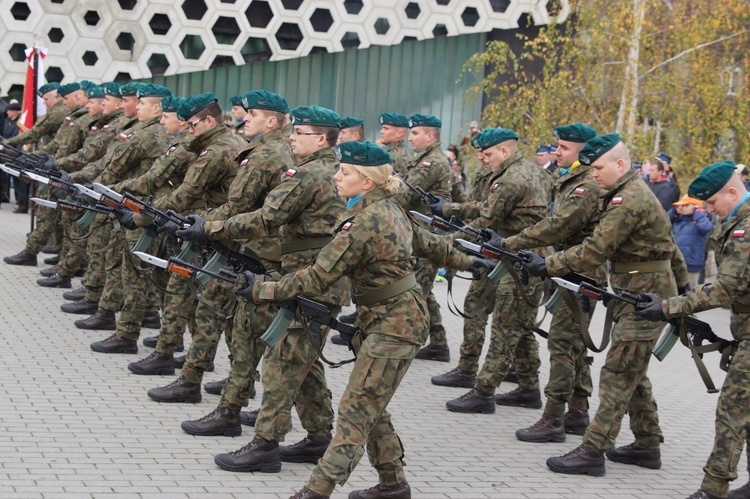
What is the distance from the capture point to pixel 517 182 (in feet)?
29.0

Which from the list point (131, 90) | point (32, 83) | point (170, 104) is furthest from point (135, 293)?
point (32, 83)

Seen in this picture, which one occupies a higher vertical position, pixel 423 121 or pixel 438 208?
pixel 423 121

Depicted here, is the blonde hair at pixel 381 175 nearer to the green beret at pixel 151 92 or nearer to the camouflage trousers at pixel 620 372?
the camouflage trousers at pixel 620 372

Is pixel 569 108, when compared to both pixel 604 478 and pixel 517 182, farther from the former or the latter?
pixel 604 478

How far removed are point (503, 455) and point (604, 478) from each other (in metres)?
0.71

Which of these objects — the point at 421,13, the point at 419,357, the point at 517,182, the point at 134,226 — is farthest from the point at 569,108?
the point at 134,226

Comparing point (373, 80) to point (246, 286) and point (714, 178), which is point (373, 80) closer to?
point (714, 178)

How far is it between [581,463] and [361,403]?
6.83 ft

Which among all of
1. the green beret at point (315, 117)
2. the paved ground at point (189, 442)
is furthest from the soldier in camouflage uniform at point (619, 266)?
the green beret at point (315, 117)

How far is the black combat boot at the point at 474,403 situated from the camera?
29.1ft

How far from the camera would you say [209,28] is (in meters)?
23.8

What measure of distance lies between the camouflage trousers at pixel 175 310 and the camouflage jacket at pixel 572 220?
2515 millimetres

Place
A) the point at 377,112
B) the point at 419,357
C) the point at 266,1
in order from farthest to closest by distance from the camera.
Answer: the point at 377,112 < the point at 266,1 < the point at 419,357

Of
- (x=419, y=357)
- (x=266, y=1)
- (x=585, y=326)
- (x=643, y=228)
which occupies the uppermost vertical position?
(x=266, y=1)
